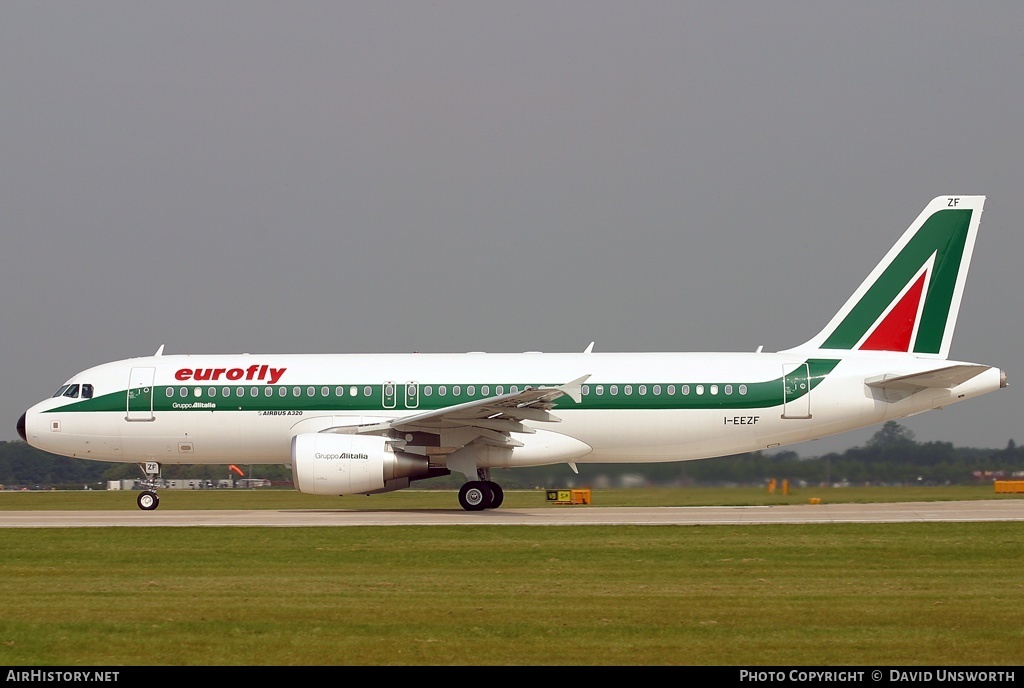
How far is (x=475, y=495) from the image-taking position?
2503cm

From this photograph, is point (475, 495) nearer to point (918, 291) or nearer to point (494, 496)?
point (494, 496)

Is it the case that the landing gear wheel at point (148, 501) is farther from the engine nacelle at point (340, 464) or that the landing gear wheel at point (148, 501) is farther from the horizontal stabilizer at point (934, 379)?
the horizontal stabilizer at point (934, 379)

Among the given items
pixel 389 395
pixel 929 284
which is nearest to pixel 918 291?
pixel 929 284

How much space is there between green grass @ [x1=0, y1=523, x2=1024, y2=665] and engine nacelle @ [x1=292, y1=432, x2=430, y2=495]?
402 cm

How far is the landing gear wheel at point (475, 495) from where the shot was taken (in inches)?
985

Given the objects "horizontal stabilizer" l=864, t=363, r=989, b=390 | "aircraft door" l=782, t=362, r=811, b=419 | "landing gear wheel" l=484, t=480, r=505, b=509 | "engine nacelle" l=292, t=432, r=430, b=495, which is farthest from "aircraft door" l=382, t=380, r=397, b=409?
"horizontal stabilizer" l=864, t=363, r=989, b=390

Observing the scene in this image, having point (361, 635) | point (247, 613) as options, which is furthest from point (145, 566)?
point (361, 635)

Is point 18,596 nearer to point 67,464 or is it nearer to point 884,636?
point 884,636

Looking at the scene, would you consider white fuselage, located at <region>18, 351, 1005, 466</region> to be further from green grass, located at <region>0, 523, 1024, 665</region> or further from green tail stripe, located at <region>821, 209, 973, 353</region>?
green grass, located at <region>0, 523, 1024, 665</region>

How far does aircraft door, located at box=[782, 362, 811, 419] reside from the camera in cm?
2562

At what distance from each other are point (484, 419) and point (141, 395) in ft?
27.7

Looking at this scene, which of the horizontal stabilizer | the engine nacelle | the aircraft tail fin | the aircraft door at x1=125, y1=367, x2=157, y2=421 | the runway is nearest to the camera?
the runway

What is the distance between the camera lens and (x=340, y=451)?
2345 cm

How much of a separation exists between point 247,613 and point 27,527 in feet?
38.5
